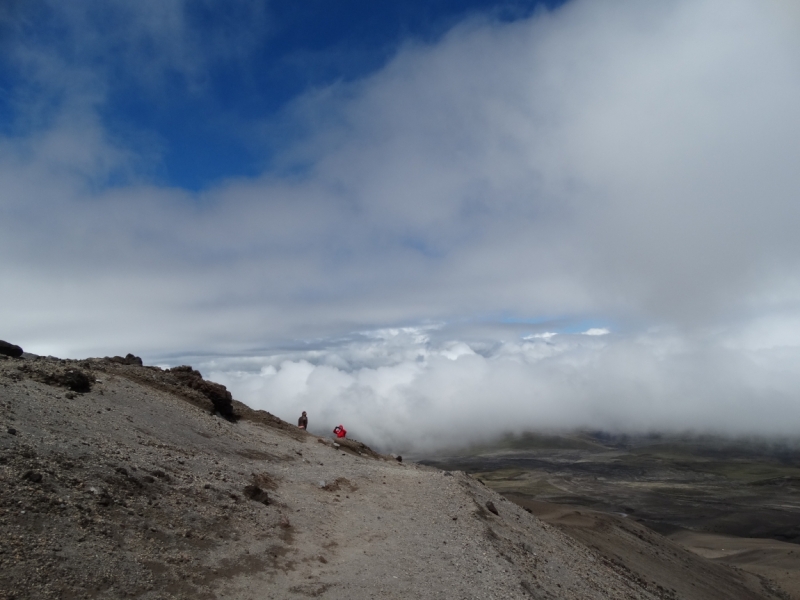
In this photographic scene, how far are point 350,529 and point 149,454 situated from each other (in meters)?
5.73

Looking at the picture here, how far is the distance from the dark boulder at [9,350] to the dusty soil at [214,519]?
2.73 meters

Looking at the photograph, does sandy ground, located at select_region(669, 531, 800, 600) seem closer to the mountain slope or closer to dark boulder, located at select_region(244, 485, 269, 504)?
the mountain slope

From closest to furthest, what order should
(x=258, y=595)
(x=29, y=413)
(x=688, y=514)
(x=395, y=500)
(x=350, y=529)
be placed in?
(x=258, y=595) → (x=29, y=413) → (x=350, y=529) → (x=395, y=500) → (x=688, y=514)

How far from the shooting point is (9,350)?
69.3 ft

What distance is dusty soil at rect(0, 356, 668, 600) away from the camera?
377 inches

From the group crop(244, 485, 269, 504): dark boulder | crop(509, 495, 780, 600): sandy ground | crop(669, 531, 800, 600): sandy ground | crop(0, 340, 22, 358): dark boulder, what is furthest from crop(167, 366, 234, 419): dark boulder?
crop(669, 531, 800, 600): sandy ground

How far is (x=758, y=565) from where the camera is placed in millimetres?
47156

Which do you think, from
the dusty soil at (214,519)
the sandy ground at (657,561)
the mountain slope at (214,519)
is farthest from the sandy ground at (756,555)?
the mountain slope at (214,519)

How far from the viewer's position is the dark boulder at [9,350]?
20.9 metres

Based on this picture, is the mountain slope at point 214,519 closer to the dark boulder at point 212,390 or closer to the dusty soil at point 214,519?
the dusty soil at point 214,519

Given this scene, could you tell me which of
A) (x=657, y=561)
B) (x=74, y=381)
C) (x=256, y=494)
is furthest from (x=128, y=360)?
(x=657, y=561)

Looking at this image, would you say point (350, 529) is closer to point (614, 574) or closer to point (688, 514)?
point (614, 574)

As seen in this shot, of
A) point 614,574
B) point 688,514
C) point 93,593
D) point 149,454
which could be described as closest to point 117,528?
point 93,593

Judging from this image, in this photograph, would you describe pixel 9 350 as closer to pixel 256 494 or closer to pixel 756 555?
pixel 256 494
